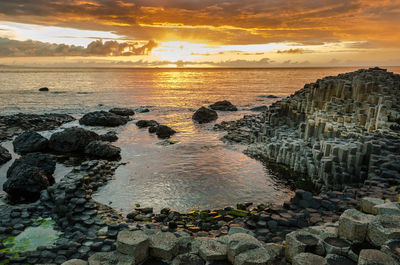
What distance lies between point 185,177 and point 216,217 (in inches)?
219

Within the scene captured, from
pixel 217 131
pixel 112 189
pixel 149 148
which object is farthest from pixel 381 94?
pixel 112 189

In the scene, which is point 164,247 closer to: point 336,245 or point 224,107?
point 336,245

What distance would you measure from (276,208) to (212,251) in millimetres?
5754

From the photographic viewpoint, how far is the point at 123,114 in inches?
1671

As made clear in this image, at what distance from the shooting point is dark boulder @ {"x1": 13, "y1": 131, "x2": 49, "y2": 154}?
23125 millimetres

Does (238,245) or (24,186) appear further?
(24,186)

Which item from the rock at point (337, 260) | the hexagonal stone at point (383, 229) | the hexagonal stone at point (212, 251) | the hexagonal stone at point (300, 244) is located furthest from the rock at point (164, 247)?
the hexagonal stone at point (383, 229)

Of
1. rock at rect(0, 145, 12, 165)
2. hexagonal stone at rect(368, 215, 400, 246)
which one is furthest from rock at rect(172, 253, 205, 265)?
rock at rect(0, 145, 12, 165)

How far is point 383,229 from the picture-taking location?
6.45 metres

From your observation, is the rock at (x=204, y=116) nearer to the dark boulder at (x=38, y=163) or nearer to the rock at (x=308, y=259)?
the dark boulder at (x=38, y=163)

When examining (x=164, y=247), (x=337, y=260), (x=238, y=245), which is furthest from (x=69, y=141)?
(x=337, y=260)

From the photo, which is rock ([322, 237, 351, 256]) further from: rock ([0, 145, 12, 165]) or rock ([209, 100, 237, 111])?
rock ([209, 100, 237, 111])

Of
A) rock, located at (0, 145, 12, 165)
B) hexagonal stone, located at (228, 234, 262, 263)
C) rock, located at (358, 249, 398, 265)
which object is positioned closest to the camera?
rock, located at (358, 249, 398, 265)

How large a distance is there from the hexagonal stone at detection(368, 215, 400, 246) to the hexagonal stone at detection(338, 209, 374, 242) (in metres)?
0.15
